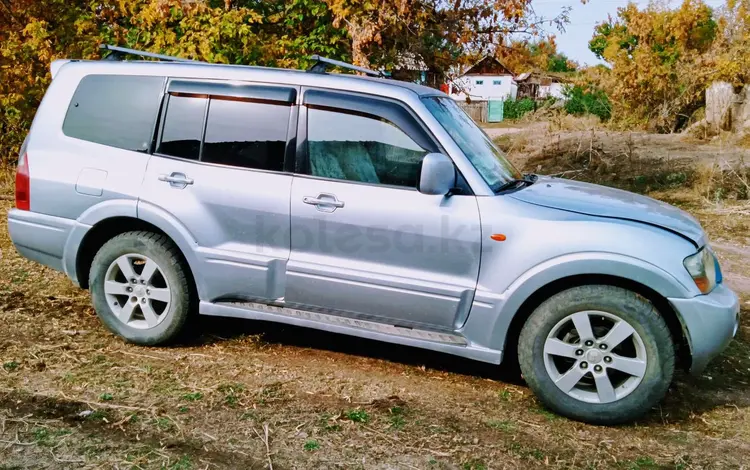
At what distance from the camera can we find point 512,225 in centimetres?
429

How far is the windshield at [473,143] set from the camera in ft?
15.2

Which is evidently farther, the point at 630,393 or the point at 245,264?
the point at 245,264

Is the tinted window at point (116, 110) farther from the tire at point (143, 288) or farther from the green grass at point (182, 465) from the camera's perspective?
the green grass at point (182, 465)

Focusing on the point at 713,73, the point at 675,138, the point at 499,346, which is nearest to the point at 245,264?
the point at 499,346

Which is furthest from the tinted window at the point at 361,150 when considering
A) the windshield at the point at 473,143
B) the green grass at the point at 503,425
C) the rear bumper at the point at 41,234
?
the rear bumper at the point at 41,234

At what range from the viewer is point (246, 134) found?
15.9 ft

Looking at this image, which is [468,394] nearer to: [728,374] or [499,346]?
[499,346]

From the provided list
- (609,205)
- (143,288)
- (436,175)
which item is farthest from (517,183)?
(143,288)

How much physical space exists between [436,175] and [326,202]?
74 centimetres

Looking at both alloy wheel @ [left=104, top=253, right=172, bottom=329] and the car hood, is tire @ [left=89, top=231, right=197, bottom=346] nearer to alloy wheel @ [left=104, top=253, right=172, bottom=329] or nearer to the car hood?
alloy wheel @ [left=104, top=253, right=172, bottom=329]

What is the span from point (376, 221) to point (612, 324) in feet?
5.00

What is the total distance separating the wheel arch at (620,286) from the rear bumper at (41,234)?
3.17m

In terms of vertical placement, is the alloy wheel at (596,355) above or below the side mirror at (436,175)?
below

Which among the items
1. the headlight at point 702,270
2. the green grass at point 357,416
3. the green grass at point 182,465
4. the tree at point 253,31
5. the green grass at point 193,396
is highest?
the tree at point 253,31
